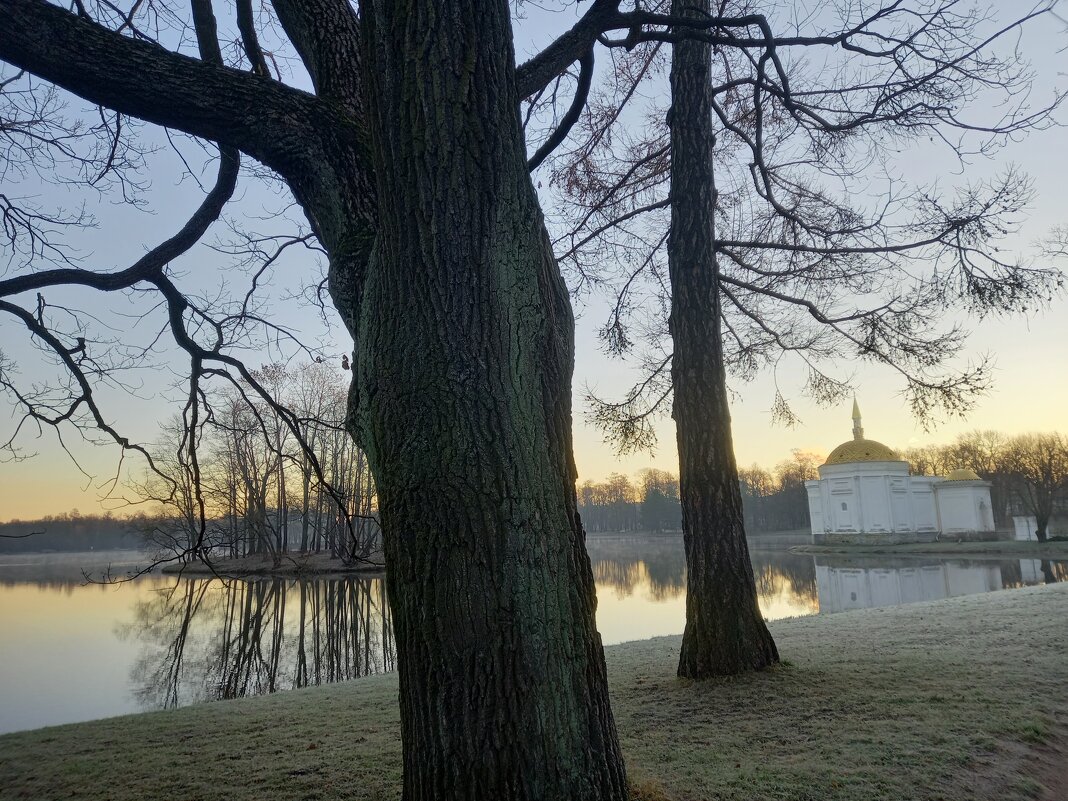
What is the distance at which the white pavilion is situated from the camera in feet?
131

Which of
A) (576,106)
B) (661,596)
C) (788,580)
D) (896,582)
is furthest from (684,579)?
(576,106)

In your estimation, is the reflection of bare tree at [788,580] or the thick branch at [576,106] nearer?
the thick branch at [576,106]

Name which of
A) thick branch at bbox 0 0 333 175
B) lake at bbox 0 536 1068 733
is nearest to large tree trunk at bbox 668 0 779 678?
thick branch at bbox 0 0 333 175

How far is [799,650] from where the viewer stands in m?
5.91

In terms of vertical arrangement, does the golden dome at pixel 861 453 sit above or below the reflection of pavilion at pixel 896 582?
above

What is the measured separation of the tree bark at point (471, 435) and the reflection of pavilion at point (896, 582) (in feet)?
43.5

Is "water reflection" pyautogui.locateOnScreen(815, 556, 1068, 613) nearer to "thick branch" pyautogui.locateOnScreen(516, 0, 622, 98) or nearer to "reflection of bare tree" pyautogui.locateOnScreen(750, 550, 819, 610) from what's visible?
"reflection of bare tree" pyautogui.locateOnScreen(750, 550, 819, 610)

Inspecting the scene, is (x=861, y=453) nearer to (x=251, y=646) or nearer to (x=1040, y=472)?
(x=1040, y=472)

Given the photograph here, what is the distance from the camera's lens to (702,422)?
211 inches

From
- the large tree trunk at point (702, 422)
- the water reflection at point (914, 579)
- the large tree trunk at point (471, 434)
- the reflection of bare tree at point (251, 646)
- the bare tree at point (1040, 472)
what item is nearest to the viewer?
the large tree trunk at point (471, 434)

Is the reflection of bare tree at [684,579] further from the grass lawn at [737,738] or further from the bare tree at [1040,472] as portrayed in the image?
the bare tree at [1040,472]

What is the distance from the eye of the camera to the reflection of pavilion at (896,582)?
55.1 ft

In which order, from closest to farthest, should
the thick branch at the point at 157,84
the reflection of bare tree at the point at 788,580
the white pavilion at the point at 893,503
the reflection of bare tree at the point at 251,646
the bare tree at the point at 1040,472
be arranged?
the thick branch at the point at 157,84 < the reflection of bare tree at the point at 251,646 < the reflection of bare tree at the point at 788,580 < the bare tree at the point at 1040,472 < the white pavilion at the point at 893,503

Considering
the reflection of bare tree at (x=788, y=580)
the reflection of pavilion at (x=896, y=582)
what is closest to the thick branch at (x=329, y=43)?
the reflection of bare tree at (x=788, y=580)
